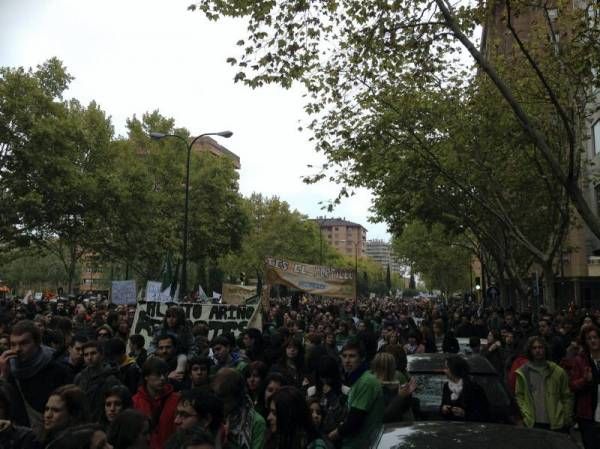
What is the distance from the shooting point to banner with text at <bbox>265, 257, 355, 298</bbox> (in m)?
17.4

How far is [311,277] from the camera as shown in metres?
18.5

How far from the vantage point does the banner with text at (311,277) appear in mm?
17406

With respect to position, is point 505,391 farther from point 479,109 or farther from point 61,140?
point 61,140

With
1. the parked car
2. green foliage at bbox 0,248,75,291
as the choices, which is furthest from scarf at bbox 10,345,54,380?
green foliage at bbox 0,248,75,291

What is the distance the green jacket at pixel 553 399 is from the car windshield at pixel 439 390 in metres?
0.22

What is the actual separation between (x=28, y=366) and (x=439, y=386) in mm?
4215

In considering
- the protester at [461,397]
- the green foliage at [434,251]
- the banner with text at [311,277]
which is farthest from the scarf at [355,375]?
the green foliage at [434,251]

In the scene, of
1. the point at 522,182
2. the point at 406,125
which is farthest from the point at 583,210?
the point at 522,182

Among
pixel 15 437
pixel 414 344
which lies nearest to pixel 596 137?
→ pixel 414 344

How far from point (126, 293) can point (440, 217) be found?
1211 cm

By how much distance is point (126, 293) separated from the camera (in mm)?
17625

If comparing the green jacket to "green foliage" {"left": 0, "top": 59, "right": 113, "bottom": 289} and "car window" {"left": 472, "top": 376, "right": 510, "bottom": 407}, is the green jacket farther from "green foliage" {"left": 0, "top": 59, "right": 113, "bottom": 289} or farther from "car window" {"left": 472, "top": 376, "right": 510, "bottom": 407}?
"green foliage" {"left": 0, "top": 59, "right": 113, "bottom": 289}

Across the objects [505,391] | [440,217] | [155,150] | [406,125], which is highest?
[155,150]

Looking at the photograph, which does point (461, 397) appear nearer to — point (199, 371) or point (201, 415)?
point (199, 371)
